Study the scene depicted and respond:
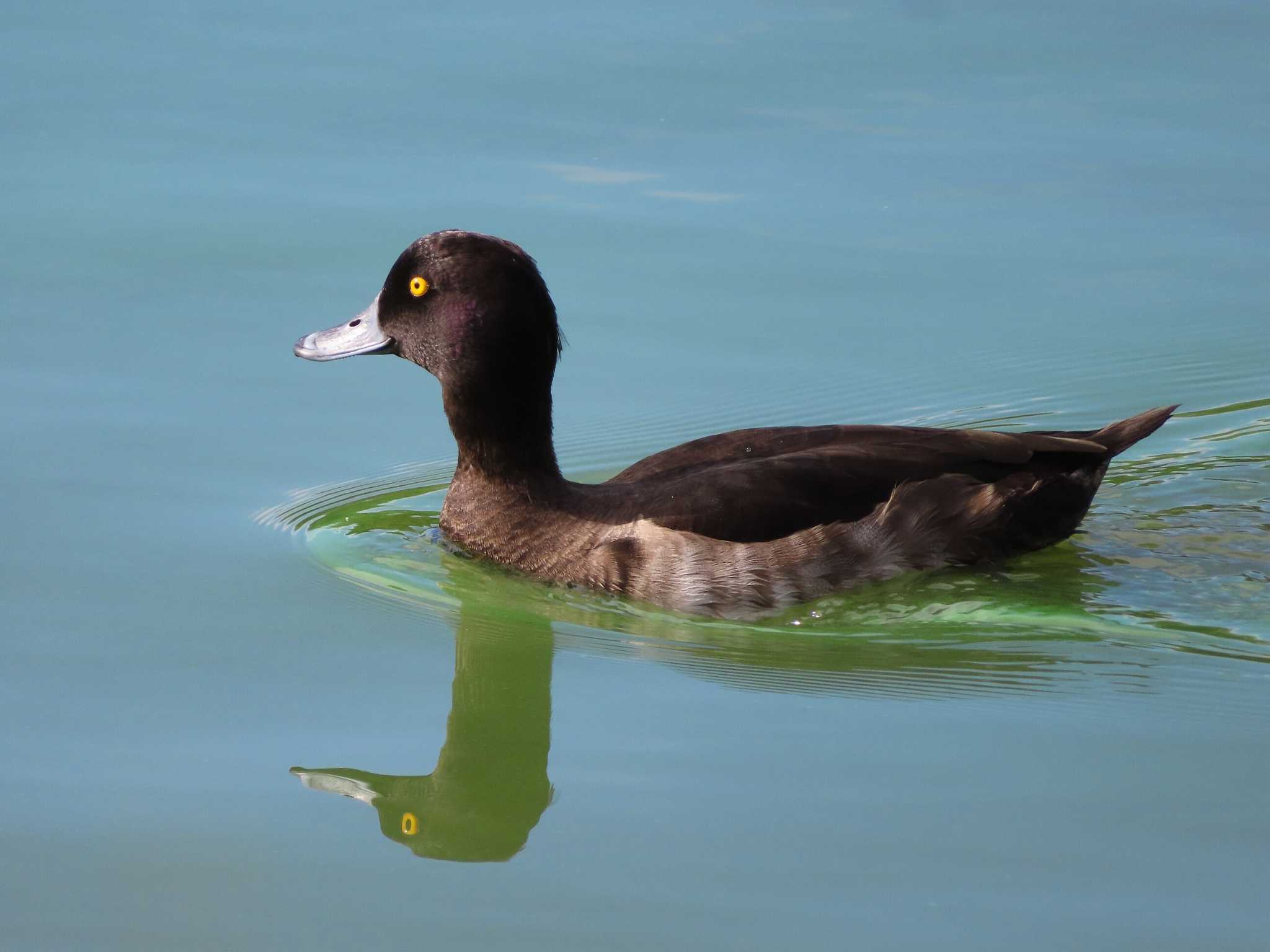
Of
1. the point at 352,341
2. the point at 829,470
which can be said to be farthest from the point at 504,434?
the point at 829,470

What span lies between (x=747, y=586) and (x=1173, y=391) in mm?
3238

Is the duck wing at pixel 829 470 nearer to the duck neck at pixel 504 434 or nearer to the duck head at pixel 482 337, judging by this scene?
the duck neck at pixel 504 434

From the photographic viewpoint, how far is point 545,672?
6.50 m

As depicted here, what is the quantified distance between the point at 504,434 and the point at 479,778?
2177mm

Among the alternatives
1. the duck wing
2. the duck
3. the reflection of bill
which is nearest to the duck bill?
the duck

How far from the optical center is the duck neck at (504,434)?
758cm

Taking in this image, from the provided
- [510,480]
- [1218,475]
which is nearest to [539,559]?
[510,480]

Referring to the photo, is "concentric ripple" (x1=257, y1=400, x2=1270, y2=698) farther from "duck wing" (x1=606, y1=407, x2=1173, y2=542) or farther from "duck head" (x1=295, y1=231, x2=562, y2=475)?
"duck head" (x1=295, y1=231, x2=562, y2=475)

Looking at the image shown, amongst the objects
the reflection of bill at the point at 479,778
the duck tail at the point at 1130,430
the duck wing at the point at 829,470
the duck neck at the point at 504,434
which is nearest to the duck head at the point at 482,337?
the duck neck at the point at 504,434

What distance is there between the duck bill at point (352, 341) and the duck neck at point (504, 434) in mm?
361

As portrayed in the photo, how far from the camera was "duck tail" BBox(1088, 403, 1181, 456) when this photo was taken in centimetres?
784

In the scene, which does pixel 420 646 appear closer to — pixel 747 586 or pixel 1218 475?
pixel 747 586

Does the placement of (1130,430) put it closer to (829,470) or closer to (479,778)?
(829,470)

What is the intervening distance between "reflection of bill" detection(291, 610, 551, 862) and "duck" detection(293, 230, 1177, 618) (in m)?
0.83
